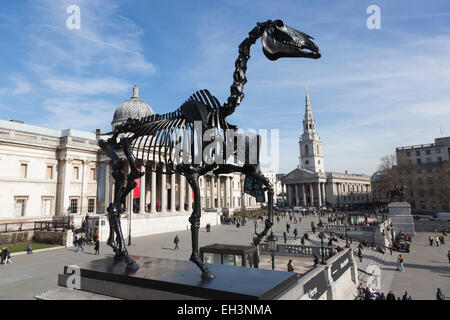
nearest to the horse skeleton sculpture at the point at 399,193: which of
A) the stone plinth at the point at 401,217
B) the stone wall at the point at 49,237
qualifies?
the stone plinth at the point at 401,217

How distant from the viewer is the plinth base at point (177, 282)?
4.82 meters

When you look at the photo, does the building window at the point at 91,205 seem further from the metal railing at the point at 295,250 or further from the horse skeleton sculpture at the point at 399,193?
the horse skeleton sculpture at the point at 399,193

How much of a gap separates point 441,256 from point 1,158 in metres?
46.5

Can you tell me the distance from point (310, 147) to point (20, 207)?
9777 centimetres

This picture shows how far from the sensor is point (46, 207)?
34344 mm

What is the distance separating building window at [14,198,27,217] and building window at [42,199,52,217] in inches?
82.8

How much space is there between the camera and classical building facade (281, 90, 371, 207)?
97.9 meters

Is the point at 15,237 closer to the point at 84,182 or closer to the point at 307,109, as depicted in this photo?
the point at 84,182

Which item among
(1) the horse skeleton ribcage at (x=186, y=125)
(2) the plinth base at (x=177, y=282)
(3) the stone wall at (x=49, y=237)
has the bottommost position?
(3) the stone wall at (x=49, y=237)

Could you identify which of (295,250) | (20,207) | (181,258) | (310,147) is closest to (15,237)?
(20,207)

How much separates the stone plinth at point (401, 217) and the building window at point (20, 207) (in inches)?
1904
